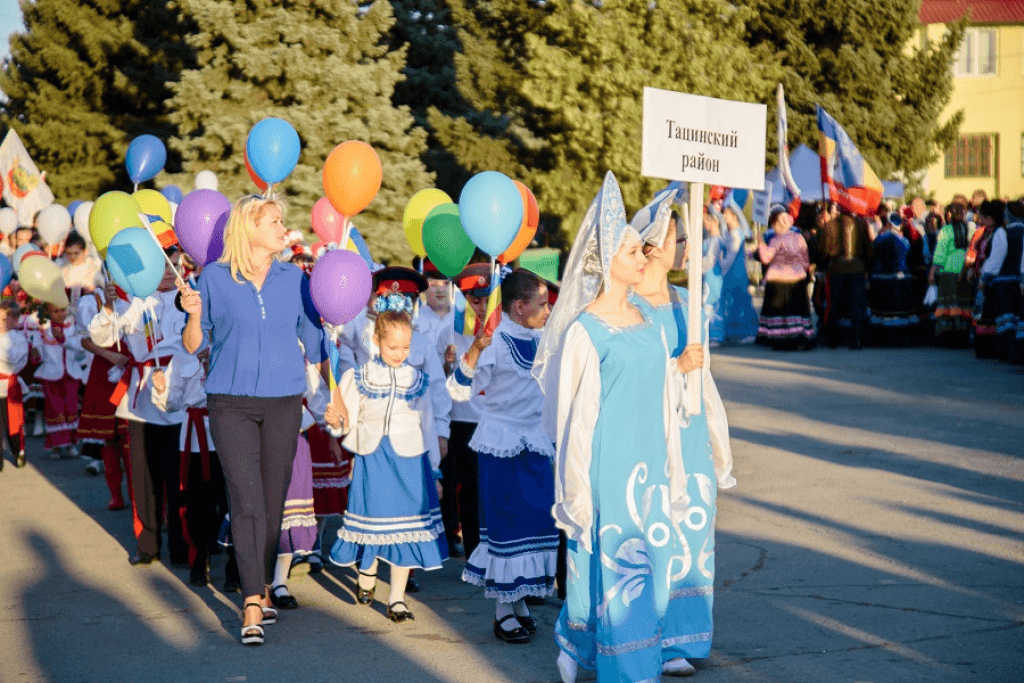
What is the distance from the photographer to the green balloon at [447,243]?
7879 millimetres

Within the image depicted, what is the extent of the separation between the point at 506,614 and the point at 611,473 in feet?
4.81

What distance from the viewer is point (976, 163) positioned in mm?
47594

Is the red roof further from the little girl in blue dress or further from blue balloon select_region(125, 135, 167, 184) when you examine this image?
the little girl in blue dress

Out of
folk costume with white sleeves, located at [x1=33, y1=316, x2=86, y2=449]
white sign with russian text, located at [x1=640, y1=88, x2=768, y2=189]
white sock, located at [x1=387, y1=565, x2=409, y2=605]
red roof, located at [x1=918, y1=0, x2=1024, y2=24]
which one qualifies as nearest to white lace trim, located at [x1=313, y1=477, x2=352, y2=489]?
white sock, located at [x1=387, y1=565, x2=409, y2=605]

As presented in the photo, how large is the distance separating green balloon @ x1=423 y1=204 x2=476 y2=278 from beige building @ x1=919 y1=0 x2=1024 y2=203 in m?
42.1

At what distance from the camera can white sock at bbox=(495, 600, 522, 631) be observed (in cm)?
606

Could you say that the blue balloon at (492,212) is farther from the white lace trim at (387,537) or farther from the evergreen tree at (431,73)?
the evergreen tree at (431,73)

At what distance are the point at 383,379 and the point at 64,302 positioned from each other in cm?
593

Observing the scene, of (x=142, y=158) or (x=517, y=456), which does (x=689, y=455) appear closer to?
(x=517, y=456)

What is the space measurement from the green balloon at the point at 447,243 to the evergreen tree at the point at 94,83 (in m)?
27.4

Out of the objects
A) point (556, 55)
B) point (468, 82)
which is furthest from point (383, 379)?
point (468, 82)

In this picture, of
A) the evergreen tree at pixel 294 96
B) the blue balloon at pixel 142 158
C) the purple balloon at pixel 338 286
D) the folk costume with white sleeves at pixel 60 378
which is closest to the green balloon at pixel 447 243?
the purple balloon at pixel 338 286

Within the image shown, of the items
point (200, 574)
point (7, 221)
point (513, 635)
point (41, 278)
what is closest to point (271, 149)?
point (200, 574)

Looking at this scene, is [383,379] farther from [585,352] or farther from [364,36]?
[364,36]
